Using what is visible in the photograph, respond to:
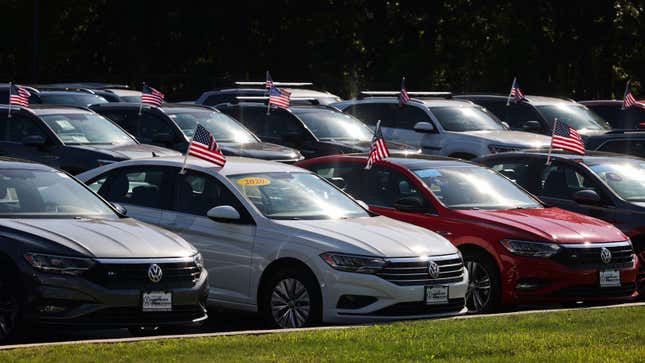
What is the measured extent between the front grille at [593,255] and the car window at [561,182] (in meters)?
2.23

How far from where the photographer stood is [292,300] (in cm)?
1306

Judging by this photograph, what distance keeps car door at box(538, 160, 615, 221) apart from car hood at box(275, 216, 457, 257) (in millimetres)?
3593

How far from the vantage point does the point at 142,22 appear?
55.3 metres

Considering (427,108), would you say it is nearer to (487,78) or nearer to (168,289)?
(168,289)

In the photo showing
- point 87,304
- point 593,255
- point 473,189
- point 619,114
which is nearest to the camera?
point 87,304

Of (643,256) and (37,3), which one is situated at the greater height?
(37,3)

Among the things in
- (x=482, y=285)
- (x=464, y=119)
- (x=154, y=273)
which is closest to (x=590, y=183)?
(x=482, y=285)

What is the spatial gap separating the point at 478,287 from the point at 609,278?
1.28 metres

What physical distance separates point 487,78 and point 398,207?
3552cm

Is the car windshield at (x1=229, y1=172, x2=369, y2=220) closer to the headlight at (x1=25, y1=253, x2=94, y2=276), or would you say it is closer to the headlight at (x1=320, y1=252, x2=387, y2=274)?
the headlight at (x1=320, y1=252, x2=387, y2=274)

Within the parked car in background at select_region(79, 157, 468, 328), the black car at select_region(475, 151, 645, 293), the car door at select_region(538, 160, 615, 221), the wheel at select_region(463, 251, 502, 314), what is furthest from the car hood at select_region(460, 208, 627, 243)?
the parked car in background at select_region(79, 157, 468, 328)

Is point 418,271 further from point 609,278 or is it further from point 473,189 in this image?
point 473,189

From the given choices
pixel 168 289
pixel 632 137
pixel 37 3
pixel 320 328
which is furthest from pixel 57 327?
pixel 37 3

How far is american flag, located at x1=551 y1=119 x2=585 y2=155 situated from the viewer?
18688 mm
